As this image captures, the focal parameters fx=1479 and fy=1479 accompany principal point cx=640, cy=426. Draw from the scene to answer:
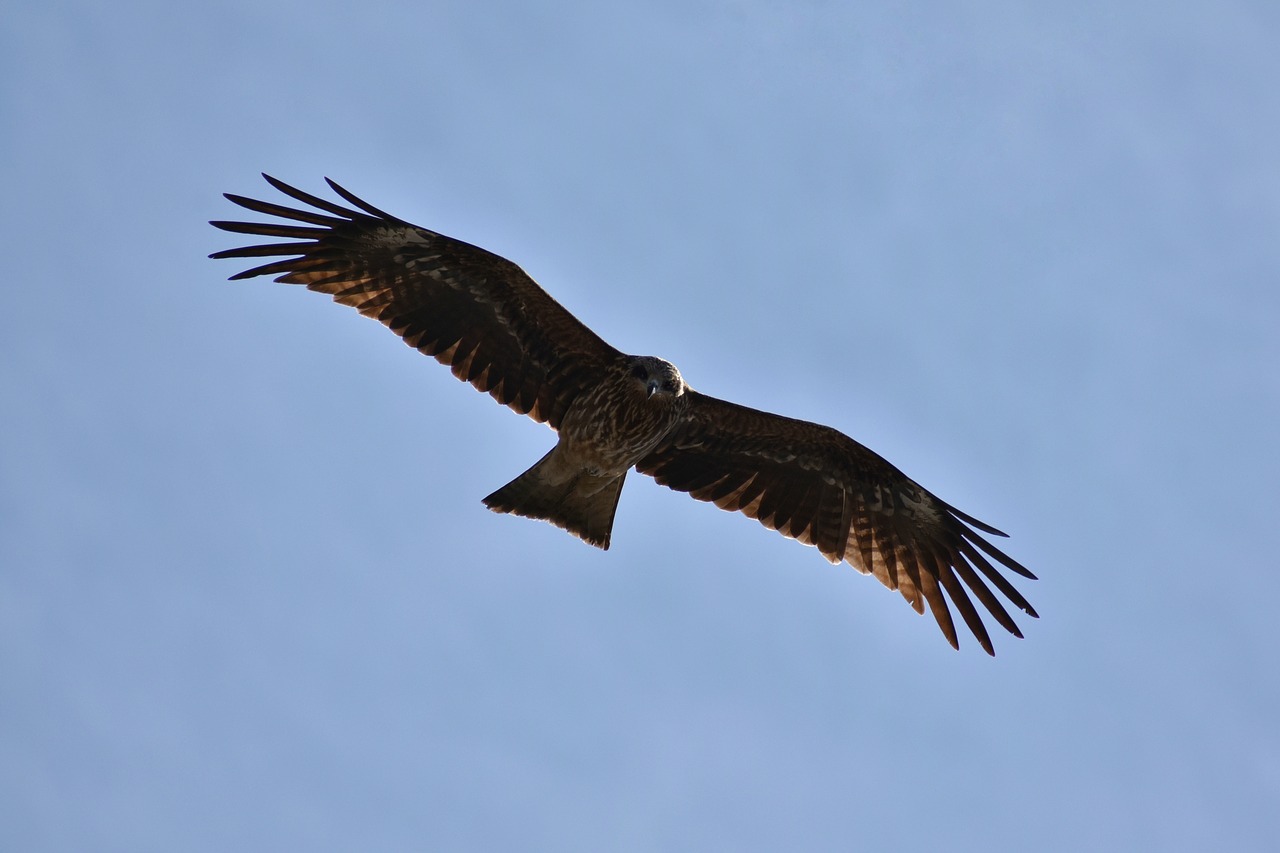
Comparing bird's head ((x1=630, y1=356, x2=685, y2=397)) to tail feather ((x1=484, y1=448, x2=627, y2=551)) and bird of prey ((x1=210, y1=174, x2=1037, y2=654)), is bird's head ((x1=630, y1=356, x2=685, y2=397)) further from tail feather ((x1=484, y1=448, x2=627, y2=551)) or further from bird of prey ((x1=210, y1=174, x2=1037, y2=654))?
tail feather ((x1=484, y1=448, x2=627, y2=551))

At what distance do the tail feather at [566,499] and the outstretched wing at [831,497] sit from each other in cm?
61

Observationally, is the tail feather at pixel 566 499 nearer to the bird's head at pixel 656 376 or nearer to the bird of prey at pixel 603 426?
the bird of prey at pixel 603 426

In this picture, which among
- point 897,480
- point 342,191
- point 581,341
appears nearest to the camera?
point 342,191

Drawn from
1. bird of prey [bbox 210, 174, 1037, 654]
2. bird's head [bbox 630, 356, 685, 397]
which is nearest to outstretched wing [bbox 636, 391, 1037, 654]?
bird of prey [bbox 210, 174, 1037, 654]

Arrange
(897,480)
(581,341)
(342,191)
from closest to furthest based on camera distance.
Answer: (342,191), (581,341), (897,480)

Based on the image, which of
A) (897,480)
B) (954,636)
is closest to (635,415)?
(897,480)

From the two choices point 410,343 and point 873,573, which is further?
point 873,573

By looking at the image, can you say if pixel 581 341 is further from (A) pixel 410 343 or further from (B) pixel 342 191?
(B) pixel 342 191

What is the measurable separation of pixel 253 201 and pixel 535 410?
9.62 ft

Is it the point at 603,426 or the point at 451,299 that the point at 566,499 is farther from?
the point at 451,299

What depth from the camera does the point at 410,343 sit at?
1259 centimetres

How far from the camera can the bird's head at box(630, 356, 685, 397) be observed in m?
12.2

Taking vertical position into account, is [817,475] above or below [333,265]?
above

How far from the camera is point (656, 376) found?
12.2m
